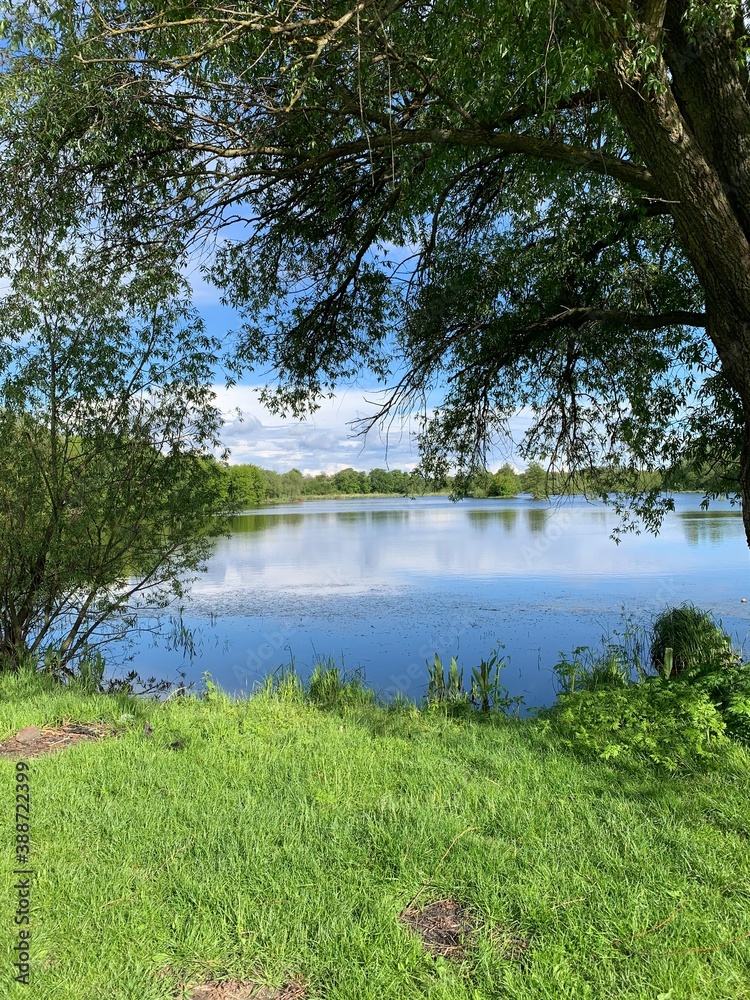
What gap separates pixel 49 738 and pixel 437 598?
32.8 feet

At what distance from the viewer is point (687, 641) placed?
8727 millimetres

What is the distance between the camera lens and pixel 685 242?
14.7 feet

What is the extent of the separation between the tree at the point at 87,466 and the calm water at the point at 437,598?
1.90 meters

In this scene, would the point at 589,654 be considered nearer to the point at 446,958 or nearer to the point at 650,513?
the point at 650,513

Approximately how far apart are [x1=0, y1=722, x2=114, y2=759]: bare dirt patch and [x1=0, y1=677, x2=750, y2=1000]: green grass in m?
0.23

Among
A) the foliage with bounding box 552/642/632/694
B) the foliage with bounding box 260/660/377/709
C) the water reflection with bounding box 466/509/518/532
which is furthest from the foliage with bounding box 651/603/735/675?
the water reflection with bounding box 466/509/518/532

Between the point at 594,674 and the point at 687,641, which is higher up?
the point at 594,674

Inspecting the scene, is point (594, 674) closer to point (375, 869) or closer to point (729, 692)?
point (729, 692)

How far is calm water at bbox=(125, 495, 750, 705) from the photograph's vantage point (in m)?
9.33

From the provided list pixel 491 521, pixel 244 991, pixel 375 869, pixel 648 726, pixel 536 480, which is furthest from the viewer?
pixel 491 521

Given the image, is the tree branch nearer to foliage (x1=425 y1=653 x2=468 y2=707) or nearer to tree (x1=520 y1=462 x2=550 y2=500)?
tree (x1=520 y1=462 x2=550 y2=500)

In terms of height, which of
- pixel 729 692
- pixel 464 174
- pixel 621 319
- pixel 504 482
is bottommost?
pixel 729 692

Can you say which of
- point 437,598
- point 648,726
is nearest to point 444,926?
point 648,726

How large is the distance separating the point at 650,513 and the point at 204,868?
7.02 metres
